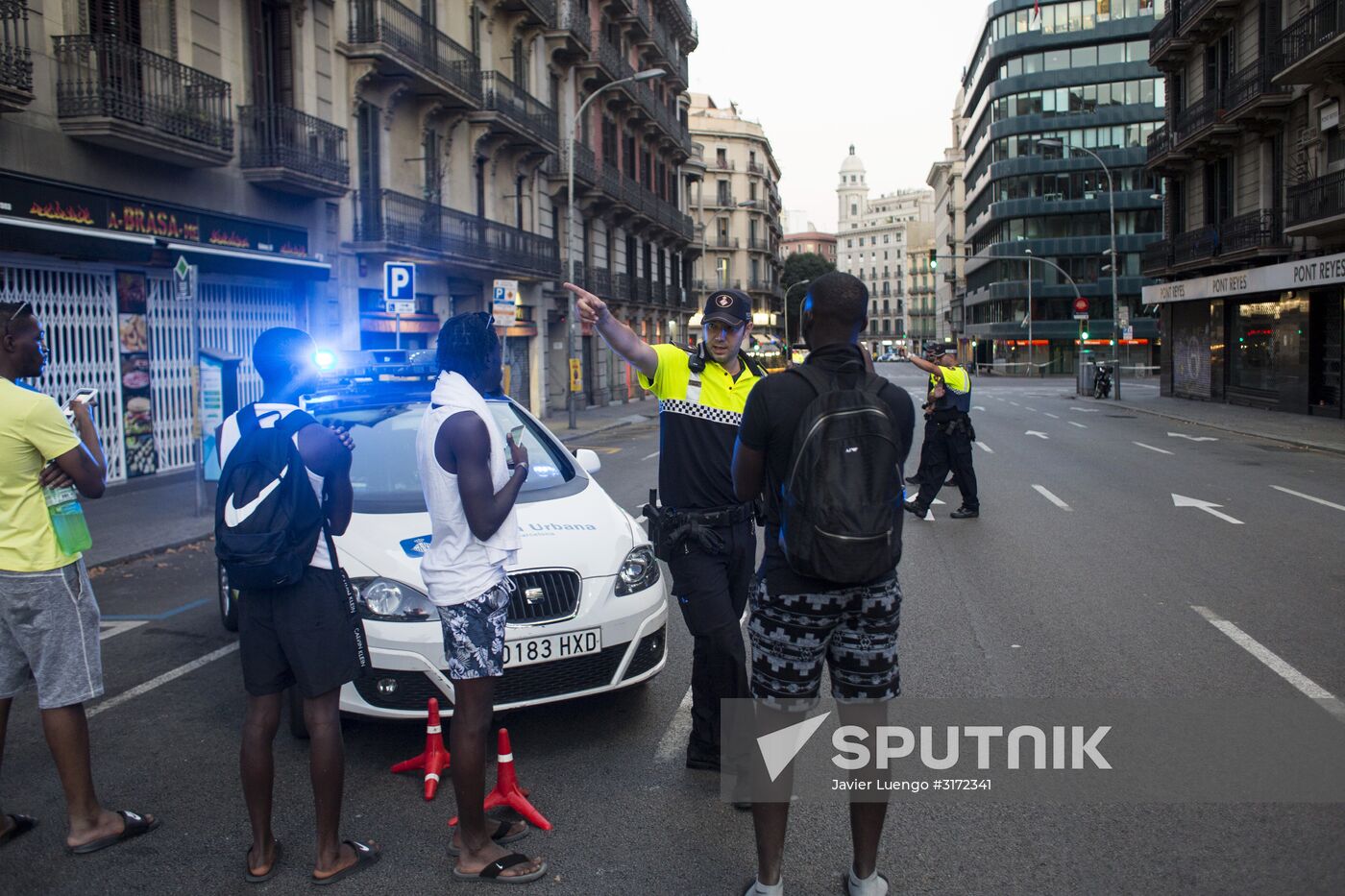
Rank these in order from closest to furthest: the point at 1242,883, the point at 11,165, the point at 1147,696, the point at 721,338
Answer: the point at 1242,883, the point at 721,338, the point at 1147,696, the point at 11,165

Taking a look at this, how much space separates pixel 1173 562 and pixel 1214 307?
2910 centimetres

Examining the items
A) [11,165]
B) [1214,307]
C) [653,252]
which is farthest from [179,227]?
[653,252]

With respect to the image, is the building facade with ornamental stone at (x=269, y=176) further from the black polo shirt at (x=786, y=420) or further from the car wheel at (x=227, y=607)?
the black polo shirt at (x=786, y=420)

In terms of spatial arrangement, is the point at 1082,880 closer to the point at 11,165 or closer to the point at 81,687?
the point at 81,687

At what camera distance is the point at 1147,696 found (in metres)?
5.39

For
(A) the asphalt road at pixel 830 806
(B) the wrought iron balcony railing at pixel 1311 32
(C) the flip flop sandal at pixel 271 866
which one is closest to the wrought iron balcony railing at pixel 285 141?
(A) the asphalt road at pixel 830 806

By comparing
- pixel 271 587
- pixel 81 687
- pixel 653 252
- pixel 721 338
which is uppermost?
pixel 653 252

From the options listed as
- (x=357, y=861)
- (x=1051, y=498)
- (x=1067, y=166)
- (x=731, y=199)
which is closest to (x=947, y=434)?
(x=1051, y=498)

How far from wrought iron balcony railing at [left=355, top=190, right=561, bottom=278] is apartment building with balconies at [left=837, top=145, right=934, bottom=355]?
132021 mm

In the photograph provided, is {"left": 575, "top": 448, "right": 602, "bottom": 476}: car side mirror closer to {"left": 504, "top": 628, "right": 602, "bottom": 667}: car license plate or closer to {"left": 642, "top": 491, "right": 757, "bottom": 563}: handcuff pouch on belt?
{"left": 504, "top": 628, "right": 602, "bottom": 667}: car license plate

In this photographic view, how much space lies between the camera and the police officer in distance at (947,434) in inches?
438

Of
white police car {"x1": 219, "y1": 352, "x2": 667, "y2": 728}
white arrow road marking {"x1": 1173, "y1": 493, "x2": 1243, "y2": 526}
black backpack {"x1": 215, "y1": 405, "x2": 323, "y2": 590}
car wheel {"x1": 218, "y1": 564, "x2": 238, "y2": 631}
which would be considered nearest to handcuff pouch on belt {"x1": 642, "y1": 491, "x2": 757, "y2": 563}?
white police car {"x1": 219, "y1": 352, "x2": 667, "y2": 728}

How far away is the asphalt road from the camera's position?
12.0ft

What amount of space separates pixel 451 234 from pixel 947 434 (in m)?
16.8
